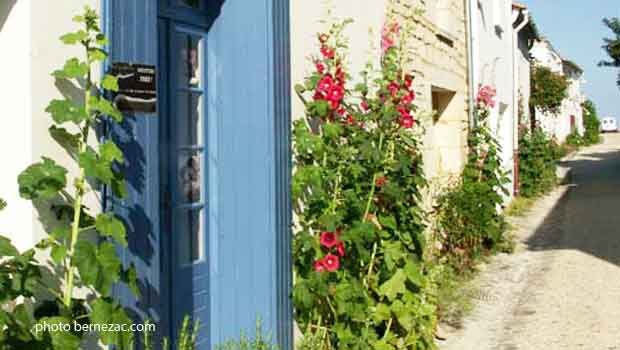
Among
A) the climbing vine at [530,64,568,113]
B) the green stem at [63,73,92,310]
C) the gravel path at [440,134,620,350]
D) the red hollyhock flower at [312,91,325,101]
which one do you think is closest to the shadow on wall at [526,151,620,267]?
the gravel path at [440,134,620,350]

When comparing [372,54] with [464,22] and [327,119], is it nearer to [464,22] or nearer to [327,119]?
[327,119]

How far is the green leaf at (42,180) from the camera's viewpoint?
8.52ft

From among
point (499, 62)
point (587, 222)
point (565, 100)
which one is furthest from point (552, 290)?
point (565, 100)

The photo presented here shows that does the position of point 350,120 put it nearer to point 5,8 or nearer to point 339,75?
point 339,75

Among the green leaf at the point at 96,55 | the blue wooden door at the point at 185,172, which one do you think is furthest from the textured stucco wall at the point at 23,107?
the blue wooden door at the point at 185,172

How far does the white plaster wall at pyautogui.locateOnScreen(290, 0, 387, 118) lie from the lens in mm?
4906

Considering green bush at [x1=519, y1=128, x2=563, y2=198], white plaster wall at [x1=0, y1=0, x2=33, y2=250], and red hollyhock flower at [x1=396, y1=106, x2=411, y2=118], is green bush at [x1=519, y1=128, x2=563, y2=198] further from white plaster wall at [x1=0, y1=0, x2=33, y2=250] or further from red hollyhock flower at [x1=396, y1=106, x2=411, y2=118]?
white plaster wall at [x1=0, y1=0, x2=33, y2=250]

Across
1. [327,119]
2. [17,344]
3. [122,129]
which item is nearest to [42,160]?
[122,129]

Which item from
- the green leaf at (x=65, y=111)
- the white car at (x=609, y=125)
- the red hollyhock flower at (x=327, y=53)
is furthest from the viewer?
the white car at (x=609, y=125)

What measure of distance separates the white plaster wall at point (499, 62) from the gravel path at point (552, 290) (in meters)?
1.59

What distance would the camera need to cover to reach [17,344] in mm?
2479

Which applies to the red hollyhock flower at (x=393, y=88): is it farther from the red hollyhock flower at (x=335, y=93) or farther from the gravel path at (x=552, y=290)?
the gravel path at (x=552, y=290)

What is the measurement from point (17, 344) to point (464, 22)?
362 inches

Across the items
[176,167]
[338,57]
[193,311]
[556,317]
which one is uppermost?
[338,57]
